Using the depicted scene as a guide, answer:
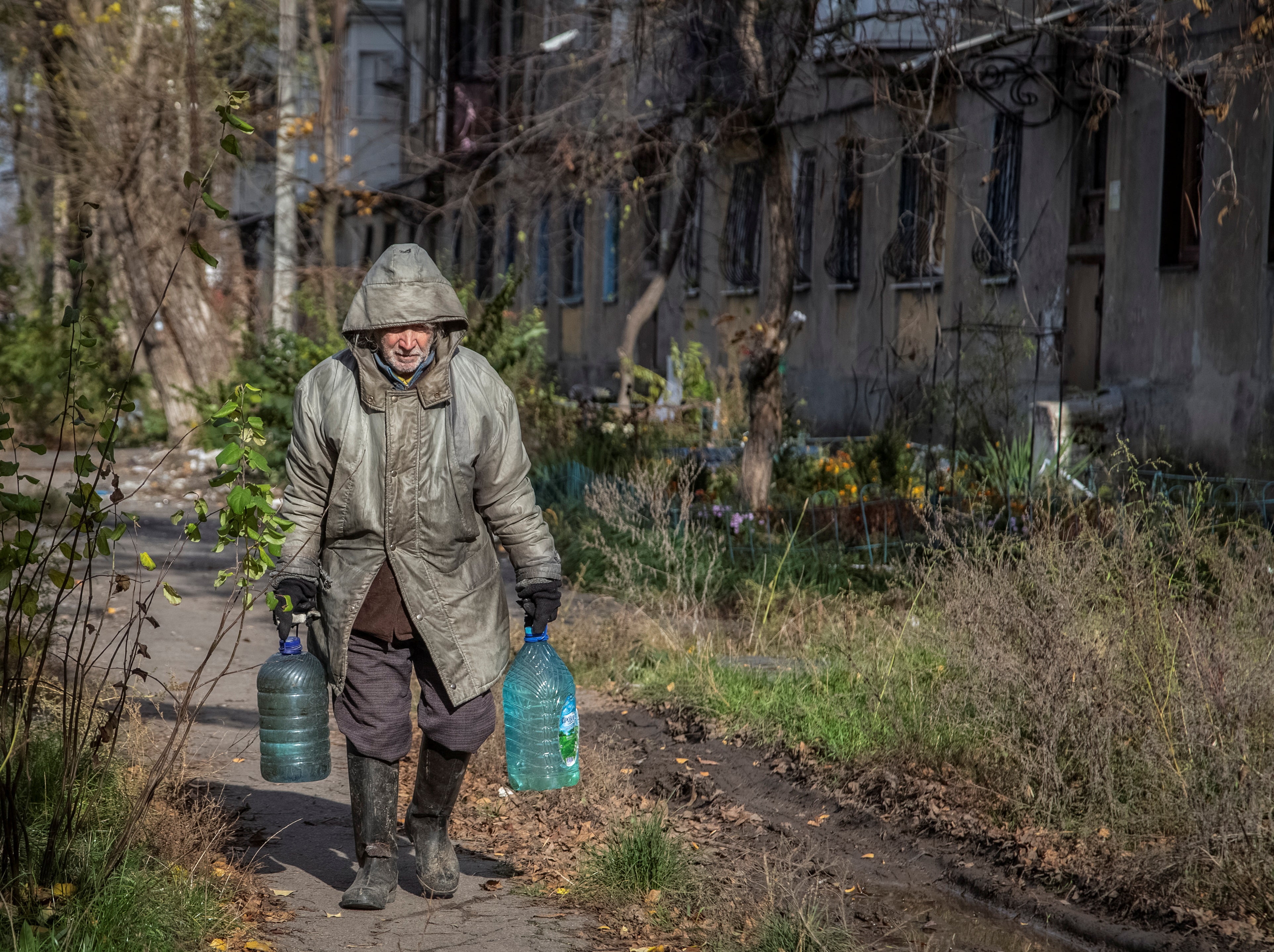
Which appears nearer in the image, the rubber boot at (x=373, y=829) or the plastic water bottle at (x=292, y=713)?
the plastic water bottle at (x=292, y=713)

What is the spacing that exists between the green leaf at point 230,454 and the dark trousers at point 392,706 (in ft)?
2.37

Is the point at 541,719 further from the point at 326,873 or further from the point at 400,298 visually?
the point at 400,298

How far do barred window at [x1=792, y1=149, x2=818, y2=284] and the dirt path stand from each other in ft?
38.8

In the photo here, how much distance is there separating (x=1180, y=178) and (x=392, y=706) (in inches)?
383

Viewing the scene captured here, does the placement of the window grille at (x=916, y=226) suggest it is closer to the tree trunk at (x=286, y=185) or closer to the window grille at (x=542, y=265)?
the tree trunk at (x=286, y=185)

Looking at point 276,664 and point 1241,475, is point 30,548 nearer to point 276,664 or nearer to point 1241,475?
point 276,664

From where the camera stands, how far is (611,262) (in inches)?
927

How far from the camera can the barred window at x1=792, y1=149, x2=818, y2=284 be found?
1747cm

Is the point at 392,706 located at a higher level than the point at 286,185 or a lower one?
lower

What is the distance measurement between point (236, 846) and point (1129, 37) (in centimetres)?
982

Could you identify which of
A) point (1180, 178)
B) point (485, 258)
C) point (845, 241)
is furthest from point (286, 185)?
point (1180, 178)

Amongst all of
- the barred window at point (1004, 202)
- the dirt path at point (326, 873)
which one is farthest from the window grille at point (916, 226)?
the dirt path at point (326, 873)

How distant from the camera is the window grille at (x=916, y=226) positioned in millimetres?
14359

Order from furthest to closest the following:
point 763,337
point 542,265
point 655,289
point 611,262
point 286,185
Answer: point 542,265 < point 611,262 < point 286,185 < point 655,289 < point 763,337
